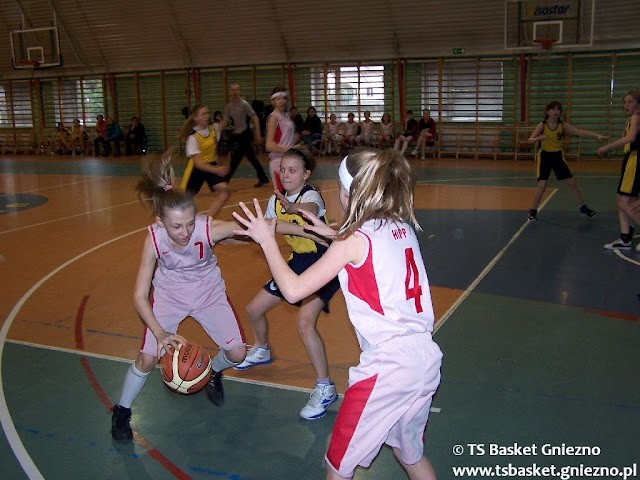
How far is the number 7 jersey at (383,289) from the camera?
276 cm

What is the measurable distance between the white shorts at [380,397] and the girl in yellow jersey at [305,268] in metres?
1.54

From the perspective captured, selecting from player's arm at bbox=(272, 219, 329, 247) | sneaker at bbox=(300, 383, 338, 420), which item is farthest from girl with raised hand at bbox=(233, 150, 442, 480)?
sneaker at bbox=(300, 383, 338, 420)

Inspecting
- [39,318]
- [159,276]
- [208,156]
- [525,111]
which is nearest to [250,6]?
[525,111]

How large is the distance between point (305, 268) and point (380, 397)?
1.95 meters

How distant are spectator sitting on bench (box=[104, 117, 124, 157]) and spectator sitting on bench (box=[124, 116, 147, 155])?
0.32 meters

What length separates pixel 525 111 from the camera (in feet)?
66.9

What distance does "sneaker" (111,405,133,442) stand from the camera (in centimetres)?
413

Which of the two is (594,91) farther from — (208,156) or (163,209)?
(163,209)

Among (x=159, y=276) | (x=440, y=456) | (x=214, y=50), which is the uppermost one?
(x=214, y=50)

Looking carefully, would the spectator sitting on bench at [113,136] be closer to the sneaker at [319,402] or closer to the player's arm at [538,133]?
the player's arm at [538,133]

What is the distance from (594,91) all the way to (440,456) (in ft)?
61.5

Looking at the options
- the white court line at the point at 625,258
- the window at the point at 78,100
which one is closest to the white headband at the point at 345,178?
the white court line at the point at 625,258

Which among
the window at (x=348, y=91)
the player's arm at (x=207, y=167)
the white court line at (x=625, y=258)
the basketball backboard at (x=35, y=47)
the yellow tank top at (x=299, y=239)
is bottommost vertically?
the white court line at (x=625, y=258)

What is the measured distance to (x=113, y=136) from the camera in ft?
83.4
